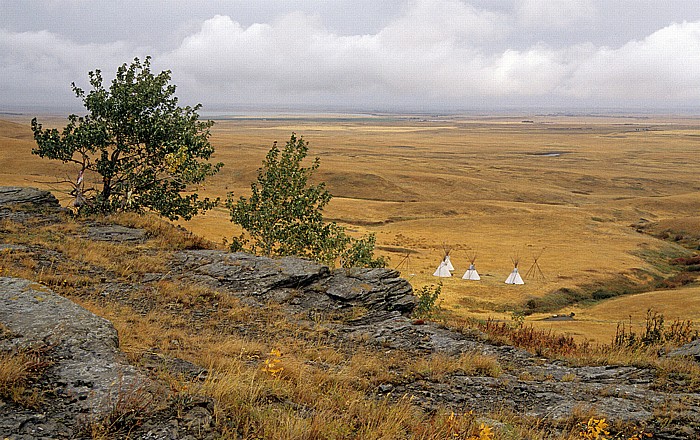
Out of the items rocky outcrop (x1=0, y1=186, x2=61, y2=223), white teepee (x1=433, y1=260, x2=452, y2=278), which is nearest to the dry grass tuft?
rocky outcrop (x1=0, y1=186, x2=61, y2=223)

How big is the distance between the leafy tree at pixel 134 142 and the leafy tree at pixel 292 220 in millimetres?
2103

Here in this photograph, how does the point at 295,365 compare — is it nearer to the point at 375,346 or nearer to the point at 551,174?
the point at 375,346

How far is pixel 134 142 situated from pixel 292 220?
22.0 ft

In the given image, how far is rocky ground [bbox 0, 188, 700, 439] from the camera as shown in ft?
18.2

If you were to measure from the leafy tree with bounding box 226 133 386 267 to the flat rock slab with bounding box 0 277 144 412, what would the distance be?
12.4 m

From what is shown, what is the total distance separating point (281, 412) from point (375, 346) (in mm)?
5178

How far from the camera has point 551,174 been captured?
102375 millimetres

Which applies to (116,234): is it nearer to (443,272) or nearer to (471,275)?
(443,272)

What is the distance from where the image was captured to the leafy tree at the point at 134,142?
1941 cm

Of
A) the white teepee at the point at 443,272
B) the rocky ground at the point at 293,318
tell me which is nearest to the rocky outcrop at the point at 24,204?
the rocky ground at the point at 293,318

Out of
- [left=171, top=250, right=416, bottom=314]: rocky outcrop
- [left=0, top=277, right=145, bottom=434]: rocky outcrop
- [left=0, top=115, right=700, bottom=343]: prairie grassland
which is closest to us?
[left=0, top=277, right=145, bottom=434]: rocky outcrop

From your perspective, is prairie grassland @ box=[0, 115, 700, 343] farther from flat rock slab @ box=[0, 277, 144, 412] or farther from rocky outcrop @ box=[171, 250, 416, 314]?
flat rock slab @ box=[0, 277, 144, 412]

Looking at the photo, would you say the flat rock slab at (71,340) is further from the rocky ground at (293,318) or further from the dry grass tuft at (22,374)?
the dry grass tuft at (22,374)

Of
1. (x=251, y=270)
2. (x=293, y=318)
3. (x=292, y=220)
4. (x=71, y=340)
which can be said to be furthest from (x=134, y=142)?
(x=71, y=340)
